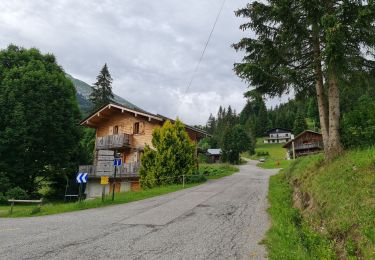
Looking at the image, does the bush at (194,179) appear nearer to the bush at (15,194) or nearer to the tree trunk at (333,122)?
the bush at (15,194)

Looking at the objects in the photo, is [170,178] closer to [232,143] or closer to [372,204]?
[372,204]

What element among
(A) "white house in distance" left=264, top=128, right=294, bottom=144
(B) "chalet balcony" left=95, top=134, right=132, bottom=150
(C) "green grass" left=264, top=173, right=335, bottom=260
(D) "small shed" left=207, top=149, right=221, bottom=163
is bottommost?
(C) "green grass" left=264, top=173, right=335, bottom=260

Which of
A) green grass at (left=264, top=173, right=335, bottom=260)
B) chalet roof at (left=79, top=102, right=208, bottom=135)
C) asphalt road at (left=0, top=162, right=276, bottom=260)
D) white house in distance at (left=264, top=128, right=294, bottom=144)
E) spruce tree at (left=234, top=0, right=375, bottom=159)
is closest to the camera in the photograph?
green grass at (left=264, top=173, right=335, bottom=260)

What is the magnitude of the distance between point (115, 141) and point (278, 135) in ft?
331

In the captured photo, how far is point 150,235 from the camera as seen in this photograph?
9.63 meters

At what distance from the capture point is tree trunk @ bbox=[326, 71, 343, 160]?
43.8 ft

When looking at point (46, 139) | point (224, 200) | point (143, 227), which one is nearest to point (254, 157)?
point (46, 139)

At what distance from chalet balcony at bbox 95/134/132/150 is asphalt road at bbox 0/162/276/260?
63.1 ft

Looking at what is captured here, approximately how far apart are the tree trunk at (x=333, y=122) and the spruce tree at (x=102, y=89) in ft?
163

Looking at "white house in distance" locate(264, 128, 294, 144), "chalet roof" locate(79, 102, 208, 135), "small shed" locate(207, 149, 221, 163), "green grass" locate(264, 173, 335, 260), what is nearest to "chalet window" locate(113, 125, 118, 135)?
"chalet roof" locate(79, 102, 208, 135)

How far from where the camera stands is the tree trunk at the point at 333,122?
13.4m

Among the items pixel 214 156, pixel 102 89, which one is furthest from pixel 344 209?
pixel 214 156

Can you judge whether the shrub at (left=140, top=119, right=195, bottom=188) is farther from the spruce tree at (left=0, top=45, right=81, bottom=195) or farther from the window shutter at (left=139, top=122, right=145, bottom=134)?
the spruce tree at (left=0, top=45, right=81, bottom=195)

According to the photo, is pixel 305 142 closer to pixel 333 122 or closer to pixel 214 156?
pixel 214 156
